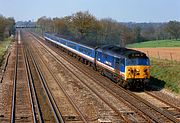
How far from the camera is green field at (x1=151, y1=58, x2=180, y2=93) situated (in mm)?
26842

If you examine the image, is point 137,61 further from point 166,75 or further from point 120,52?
point 166,75

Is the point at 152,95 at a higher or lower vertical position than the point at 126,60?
lower

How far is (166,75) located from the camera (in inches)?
1163

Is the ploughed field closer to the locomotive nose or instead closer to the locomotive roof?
the locomotive nose

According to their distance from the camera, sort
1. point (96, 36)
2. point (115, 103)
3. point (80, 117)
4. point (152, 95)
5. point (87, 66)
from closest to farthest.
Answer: point (80, 117) → point (115, 103) → point (152, 95) → point (87, 66) → point (96, 36)

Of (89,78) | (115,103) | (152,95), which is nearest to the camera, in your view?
(115,103)

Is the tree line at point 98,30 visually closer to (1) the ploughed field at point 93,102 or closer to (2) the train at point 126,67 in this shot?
(2) the train at point 126,67

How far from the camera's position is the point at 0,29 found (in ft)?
333

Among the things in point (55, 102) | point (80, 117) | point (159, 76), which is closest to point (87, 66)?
point (159, 76)

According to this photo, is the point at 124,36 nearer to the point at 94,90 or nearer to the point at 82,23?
the point at 82,23

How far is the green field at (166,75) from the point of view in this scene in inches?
1057

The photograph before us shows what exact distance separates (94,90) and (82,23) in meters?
55.5

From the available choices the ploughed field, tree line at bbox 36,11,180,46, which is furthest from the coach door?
tree line at bbox 36,11,180,46

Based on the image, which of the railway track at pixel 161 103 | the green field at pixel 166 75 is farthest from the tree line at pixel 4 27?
the railway track at pixel 161 103
